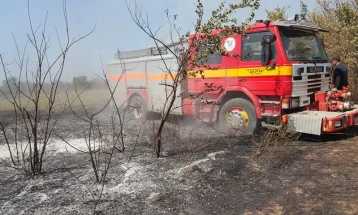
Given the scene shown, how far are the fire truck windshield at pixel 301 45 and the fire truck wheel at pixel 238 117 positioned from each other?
135 centimetres

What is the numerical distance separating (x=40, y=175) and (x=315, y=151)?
4.54 metres

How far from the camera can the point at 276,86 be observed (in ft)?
20.2

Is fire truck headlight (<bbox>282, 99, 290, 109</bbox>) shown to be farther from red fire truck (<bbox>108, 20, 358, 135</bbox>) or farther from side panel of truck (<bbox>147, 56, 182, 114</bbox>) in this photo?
side panel of truck (<bbox>147, 56, 182, 114</bbox>)

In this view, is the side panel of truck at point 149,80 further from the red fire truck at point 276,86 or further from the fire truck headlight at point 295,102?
the fire truck headlight at point 295,102

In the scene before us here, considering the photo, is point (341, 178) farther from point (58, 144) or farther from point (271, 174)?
point (58, 144)

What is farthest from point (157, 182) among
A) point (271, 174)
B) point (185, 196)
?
point (271, 174)

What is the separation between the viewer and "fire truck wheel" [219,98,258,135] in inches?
260

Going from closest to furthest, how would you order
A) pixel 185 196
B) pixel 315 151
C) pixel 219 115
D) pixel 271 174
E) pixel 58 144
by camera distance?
pixel 185 196
pixel 271 174
pixel 315 151
pixel 58 144
pixel 219 115

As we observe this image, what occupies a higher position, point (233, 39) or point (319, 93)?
point (233, 39)

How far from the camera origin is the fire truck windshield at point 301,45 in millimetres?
6227

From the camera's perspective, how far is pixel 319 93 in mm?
6578

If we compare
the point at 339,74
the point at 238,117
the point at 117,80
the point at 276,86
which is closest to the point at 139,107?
the point at 117,80

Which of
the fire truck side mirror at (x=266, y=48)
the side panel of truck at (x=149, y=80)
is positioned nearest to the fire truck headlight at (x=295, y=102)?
the fire truck side mirror at (x=266, y=48)

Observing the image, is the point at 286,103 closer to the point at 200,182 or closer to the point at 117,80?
the point at 200,182
